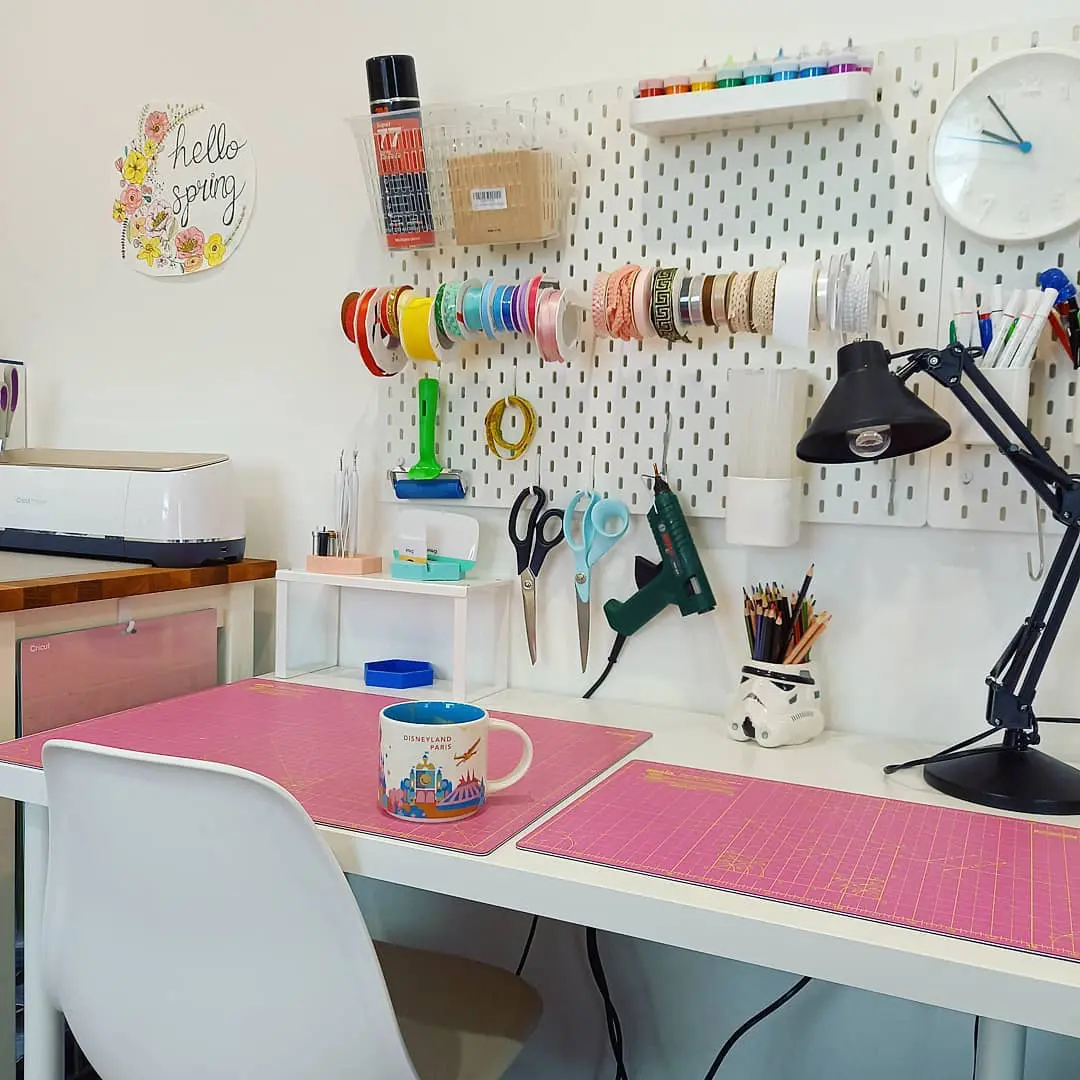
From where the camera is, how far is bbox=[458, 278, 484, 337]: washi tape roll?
1.39 m

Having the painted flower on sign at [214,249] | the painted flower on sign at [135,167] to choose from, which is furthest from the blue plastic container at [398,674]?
the painted flower on sign at [135,167]

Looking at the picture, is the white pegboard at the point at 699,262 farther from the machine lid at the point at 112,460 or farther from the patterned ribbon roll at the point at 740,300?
the machine lid at the point at 112,460

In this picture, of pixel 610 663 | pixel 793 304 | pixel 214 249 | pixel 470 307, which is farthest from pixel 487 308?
pixel 214 249

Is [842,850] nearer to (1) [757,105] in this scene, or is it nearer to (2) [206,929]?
(2) [206,929]

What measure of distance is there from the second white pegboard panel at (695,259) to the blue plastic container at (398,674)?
0.27 m

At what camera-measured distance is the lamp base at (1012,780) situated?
39.1 inches

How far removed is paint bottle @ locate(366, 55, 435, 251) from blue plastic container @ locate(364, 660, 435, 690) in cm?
60

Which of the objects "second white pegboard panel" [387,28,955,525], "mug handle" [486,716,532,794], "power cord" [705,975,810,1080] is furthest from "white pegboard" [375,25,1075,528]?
"power cord" [705,975,810,1080]

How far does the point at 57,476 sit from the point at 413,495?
1.71 feet

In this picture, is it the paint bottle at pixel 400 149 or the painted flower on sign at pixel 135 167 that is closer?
the paint bottle at pixel 400 149

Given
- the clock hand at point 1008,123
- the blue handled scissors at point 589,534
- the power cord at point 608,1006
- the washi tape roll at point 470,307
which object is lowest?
the power cord at point 608,1006

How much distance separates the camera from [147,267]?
1796 millimetres

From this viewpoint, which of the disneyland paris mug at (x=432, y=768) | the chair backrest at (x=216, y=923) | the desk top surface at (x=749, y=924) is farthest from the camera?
the disneyland paris mug at (x=432, y=768)

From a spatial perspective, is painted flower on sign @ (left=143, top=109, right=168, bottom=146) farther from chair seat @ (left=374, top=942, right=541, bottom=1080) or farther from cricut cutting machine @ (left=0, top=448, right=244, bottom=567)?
chair seat @ (left=374, top=942, right=541, bottom=1080)
